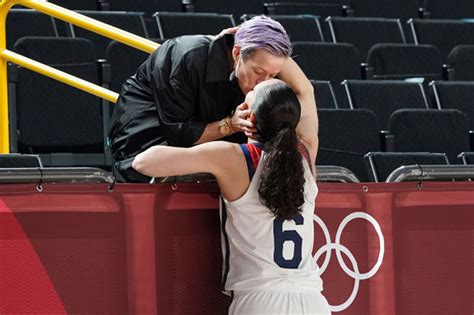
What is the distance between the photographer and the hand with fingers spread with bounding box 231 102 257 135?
327 centimetres

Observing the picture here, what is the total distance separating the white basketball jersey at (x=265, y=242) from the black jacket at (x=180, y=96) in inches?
11.4

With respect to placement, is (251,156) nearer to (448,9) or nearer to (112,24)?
(112,24)

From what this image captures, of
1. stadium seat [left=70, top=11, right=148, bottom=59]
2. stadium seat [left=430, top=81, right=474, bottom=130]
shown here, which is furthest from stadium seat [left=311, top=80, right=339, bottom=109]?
stadium seat [left=70, top=11, right=148, bottom=59]

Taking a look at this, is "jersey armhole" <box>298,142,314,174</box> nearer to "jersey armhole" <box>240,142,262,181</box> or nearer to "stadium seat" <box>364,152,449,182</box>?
"jersey armhole" <box>240,142,262,181</box>

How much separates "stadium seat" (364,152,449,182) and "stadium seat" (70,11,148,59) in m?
2.20

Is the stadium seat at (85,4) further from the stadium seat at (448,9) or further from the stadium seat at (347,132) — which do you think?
the stadium seat at (448,9)

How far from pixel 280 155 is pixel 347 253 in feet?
2.13

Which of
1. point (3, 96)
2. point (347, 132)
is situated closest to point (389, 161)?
point (347, 132)

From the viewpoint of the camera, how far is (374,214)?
3.73 metres

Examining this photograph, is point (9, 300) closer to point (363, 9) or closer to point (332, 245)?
point (332, 245)

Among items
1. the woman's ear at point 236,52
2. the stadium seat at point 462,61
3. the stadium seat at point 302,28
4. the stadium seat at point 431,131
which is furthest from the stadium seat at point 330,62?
the woman's ear at point 236,52

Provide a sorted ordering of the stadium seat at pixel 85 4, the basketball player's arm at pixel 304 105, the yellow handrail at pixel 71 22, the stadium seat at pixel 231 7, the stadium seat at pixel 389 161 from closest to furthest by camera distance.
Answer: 1. the basketball player's arm at pixel 304 105
2. the yellow handrail at pixel 71 22
3. the stadium seat at pixel 389 161
4. the stadium seat at pixel 85 4
5. the stadium seat at pixel 231 7

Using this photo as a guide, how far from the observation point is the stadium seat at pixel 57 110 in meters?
5.59

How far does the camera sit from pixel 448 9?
28.5ft
